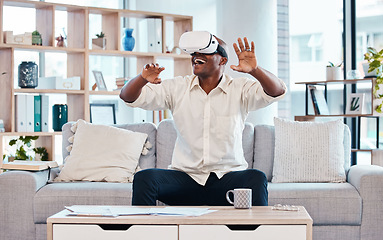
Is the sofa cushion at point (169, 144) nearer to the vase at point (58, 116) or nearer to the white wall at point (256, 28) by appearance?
the vase at point (58, 116)

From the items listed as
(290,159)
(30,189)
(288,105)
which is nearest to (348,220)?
(290,159)

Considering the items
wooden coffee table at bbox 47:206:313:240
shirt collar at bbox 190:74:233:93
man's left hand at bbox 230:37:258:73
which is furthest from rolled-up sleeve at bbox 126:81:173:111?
wooden coffee table at bbox 47:206:313:240

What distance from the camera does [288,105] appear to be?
574cm

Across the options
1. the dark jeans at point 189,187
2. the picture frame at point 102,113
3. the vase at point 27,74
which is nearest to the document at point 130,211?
the dark jeans at point 189,187

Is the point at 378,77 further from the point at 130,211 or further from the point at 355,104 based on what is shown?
the point at 130,211

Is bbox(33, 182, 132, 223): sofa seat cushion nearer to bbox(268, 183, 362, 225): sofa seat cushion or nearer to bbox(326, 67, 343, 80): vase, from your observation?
bbox(268, 183, 362, 225): sofa seat cushion

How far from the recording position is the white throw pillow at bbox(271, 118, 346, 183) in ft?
11.6

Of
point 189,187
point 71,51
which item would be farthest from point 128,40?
point 189,187

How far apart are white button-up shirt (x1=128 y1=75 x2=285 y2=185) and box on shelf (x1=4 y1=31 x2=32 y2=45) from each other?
6.69ft

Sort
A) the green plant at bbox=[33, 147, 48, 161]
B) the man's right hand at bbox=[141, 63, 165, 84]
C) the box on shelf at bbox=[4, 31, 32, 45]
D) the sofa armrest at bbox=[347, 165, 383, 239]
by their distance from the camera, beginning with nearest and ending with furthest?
the man's right hand at bbox=[141, 63, 165, 84], the sofa armrest at bbox=[347, 165, 383, 239], the box on shelf at bbox=[4, 31, 32, 45], the green plant at bbox=[33, 147, 48, 161]

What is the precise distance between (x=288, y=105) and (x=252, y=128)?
2066 mm

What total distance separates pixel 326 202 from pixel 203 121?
867 mm

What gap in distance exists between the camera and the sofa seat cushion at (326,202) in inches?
125

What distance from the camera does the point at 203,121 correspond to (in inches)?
115
